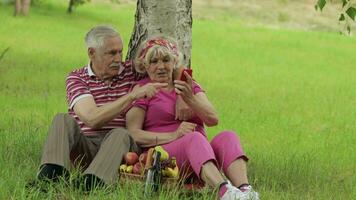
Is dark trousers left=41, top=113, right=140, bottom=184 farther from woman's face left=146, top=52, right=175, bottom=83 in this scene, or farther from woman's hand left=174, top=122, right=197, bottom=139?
woman's face left=146, top=52, right=175, bottom=83

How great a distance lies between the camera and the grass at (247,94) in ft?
25.1

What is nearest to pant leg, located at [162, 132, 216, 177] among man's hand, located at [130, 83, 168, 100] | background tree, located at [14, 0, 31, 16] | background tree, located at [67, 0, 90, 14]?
man's hand, located at [130, 83, 168, 100]

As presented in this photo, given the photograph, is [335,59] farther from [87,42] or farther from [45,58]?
[87,42]

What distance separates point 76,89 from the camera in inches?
273

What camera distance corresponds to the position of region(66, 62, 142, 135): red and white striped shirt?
6.93m

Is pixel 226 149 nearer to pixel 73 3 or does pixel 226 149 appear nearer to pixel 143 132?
pixel 143 132

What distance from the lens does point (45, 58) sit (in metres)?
18.8

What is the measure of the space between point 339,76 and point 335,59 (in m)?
3.41

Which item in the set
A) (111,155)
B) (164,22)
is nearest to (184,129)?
(111,155)

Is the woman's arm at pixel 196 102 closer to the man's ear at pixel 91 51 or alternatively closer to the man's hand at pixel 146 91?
the man's hand at pixel 146 91

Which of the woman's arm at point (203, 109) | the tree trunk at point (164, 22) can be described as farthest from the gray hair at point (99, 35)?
the tree trunk at point (164, 22)

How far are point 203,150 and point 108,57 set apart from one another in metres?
1.09

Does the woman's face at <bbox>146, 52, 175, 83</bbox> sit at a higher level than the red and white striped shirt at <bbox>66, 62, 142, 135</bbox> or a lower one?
higher

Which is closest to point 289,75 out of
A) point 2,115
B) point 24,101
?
point 24,101
